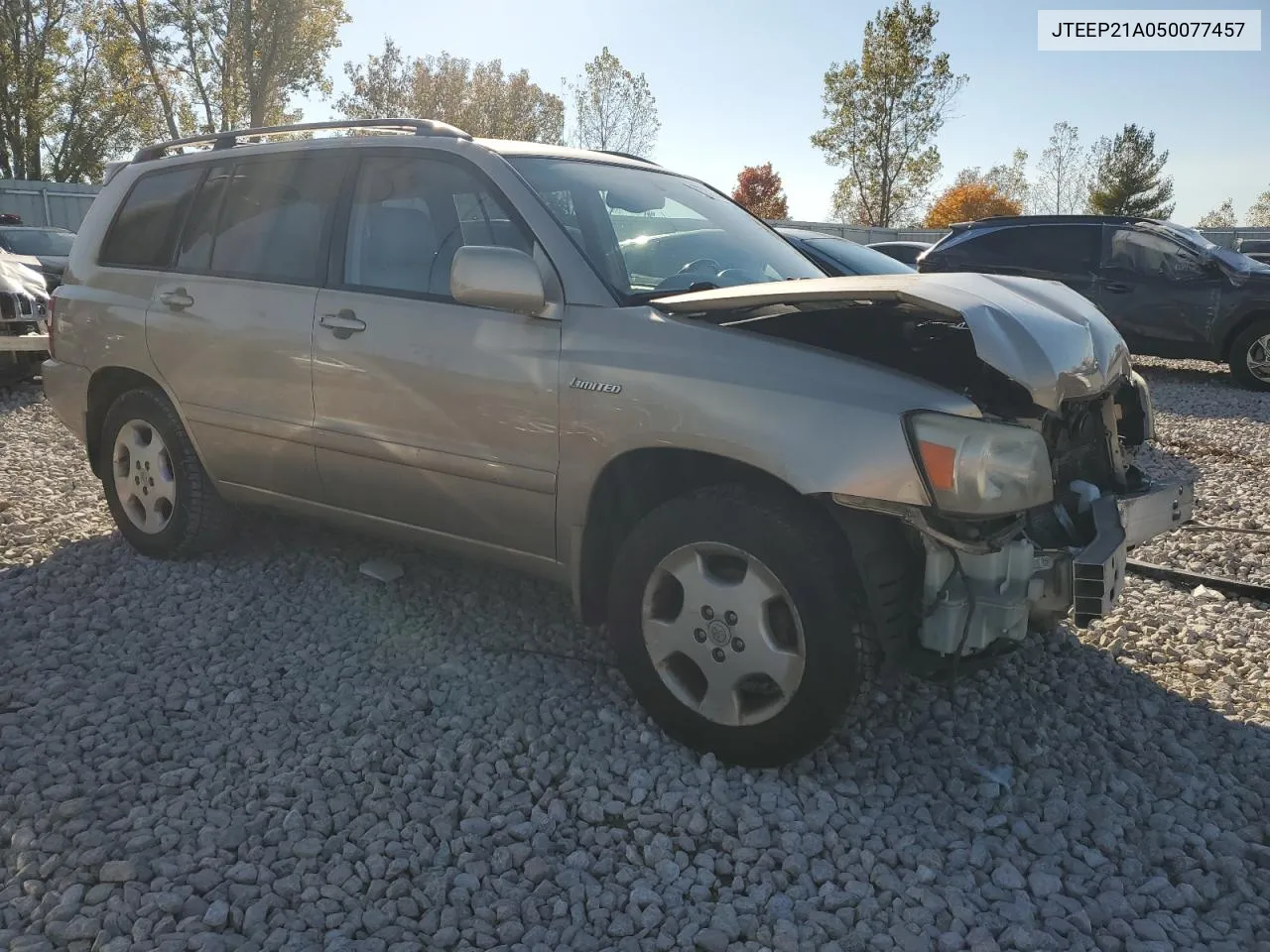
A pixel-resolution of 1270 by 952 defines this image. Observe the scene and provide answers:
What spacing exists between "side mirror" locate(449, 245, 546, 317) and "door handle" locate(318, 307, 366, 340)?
2.21 feet

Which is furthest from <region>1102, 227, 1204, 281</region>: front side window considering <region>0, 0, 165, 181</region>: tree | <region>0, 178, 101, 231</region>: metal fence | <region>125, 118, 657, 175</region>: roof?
<region>0, 0, 165, 181</region>: tree

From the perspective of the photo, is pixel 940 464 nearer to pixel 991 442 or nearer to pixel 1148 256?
pixel 991 442

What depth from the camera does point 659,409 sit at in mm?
2951

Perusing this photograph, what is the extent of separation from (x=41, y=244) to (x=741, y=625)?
15443 mm

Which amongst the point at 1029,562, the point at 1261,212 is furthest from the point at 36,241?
the point at 1261,212

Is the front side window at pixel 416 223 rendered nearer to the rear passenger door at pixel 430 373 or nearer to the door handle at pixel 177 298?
the rear passenger door at pixel 430 373

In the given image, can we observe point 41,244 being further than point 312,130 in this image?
Yes

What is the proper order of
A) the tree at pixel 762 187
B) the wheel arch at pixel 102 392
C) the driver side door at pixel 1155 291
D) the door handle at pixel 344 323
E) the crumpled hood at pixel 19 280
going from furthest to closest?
the tree at pixel 762 187 < the driver side door at pixel 1155 291 < the crumpled hood at pixel 19 280 < the wheel arch at pixel 102 392 < the door handle at pixel 344 323

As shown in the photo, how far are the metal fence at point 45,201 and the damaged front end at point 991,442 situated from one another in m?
25.4

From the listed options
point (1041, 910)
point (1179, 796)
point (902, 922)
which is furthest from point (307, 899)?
point (1179, 796)

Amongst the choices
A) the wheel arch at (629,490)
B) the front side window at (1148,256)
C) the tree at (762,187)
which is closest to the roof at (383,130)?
the wheel arch at (629,490)

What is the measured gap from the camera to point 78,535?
206 inches

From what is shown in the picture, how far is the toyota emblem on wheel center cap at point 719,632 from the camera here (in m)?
2.92

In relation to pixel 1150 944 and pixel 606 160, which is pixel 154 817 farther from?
pixel 606 160
